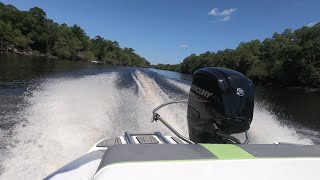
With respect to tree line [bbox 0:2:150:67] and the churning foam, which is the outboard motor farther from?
tree line [bbox 0:2:150:67]

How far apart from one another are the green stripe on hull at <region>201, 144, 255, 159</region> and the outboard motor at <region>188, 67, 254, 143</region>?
1.11m

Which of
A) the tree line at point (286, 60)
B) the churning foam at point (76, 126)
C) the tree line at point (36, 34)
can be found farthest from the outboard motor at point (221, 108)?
the tree line at point (36, 34)

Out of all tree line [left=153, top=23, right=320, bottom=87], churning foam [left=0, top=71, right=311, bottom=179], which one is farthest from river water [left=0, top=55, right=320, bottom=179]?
tree line [left=153, top=23, right=320, bottom=87]

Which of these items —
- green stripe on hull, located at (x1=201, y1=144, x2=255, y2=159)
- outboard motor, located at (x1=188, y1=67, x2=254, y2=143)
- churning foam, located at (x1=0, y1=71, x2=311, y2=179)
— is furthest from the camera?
churning foam, located at (x1=0, y1=71, x2=311, y2=179)

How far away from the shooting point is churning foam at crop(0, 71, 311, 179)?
Result: 3.38 metres

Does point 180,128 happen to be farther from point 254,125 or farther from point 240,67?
point 240,67

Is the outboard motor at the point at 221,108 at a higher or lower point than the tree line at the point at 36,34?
lower

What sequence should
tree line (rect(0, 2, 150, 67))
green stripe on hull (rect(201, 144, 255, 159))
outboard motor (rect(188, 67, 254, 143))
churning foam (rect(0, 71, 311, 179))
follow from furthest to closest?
tree line (rect(0, 2, 150, 67)) < churning foam (rect(0, 71, 311, 179)) < outboard motor (rect(188, 67, 254, 143)) < green stripe on hull (rect(201, 144, 255, 159))

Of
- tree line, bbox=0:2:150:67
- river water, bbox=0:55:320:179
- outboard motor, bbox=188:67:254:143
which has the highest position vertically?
tree line, bbox=0:2:150:67

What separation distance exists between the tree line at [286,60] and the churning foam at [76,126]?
103 feet

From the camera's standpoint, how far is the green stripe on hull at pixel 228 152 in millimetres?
1390

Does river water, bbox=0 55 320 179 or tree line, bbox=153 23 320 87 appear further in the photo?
tree line, bbox=153 23 320 87

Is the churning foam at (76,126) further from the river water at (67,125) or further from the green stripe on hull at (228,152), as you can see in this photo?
the green stripe on hull at (228,152)

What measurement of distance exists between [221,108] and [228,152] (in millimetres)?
1391
